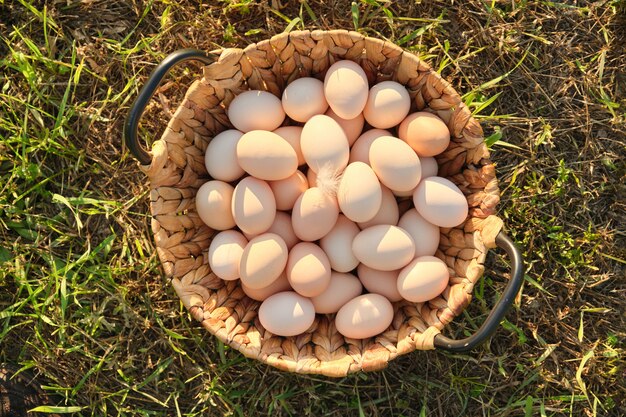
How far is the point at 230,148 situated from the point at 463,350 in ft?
1.92

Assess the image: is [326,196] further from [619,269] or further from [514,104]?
[619,269]

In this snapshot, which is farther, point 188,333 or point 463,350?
point 188,333

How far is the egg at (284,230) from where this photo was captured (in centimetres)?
121

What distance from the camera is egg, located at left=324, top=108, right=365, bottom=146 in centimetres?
121

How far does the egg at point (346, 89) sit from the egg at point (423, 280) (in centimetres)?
32

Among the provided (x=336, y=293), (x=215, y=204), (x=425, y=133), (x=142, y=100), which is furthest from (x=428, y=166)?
(x=142, y=100)

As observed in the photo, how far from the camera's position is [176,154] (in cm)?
118

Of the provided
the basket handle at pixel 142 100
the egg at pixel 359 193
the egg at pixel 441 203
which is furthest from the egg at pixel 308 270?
the basket handle at pixel 142 100

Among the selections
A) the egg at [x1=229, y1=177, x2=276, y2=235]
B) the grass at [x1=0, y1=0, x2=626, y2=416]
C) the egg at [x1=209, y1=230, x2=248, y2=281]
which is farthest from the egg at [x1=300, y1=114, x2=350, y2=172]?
the grass at [x1=0, y1=0, x2=626, y2=416]

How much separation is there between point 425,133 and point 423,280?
28 centimetres

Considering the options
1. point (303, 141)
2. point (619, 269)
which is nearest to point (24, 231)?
point (303, 141)

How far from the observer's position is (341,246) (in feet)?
3.92

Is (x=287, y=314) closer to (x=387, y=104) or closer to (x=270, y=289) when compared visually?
(x=270, y=289)

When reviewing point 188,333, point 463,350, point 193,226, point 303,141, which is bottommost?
point 188,333
